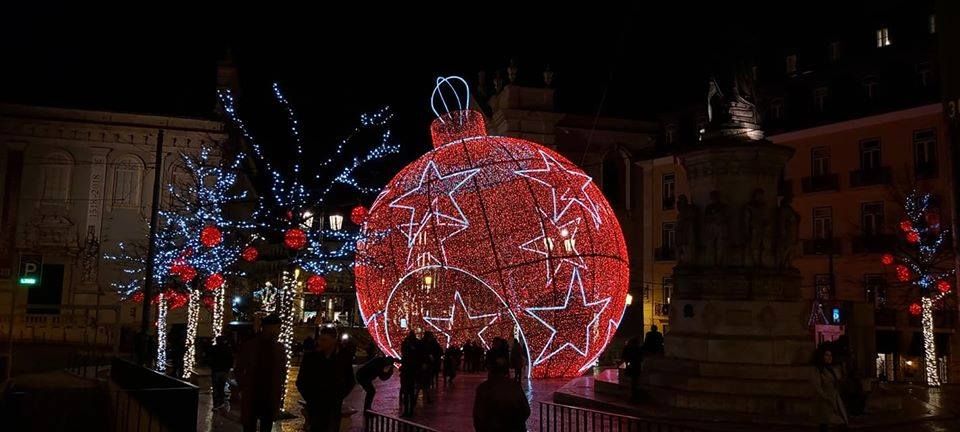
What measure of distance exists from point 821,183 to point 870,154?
7.89ft

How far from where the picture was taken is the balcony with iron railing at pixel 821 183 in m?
35.4

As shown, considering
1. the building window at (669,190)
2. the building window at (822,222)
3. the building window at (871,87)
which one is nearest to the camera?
the building window at (871,87)

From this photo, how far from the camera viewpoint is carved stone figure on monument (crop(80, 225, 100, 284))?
40062 mm

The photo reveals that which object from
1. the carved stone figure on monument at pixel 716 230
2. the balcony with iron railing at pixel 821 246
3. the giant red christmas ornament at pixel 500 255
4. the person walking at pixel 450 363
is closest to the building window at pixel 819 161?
the balcony with iron railing at pixel 821 246

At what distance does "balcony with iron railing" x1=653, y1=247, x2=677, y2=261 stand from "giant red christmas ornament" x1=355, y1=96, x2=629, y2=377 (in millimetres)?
19142

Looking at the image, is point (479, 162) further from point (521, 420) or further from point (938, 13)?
point (938, 13)

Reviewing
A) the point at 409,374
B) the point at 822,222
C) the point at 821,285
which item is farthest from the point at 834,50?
the point at 409,374

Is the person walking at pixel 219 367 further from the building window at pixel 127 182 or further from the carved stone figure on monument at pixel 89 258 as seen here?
the building window at pixel 127 182

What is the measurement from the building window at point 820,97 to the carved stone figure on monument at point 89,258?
1370 inches

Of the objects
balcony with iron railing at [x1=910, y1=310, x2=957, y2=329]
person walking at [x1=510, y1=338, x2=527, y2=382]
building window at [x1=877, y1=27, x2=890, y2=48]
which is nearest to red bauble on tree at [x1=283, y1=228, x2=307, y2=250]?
person walking at [x1=510, y1=338, x2=527, y2=382]

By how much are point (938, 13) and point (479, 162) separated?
1812 cm

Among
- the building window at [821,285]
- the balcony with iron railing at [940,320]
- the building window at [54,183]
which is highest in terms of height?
the building window at [54,183]

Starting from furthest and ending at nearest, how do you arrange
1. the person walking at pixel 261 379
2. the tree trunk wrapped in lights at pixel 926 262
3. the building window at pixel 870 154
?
the building window at pixel 870 154, the tree trunk wrapped in lights at pixel 926 262, the person walking at pixel 261 379

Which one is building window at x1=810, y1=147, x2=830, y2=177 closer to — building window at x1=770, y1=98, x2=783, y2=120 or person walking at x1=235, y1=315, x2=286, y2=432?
building window at x1=770, y1=98, x2=783, y2=120
